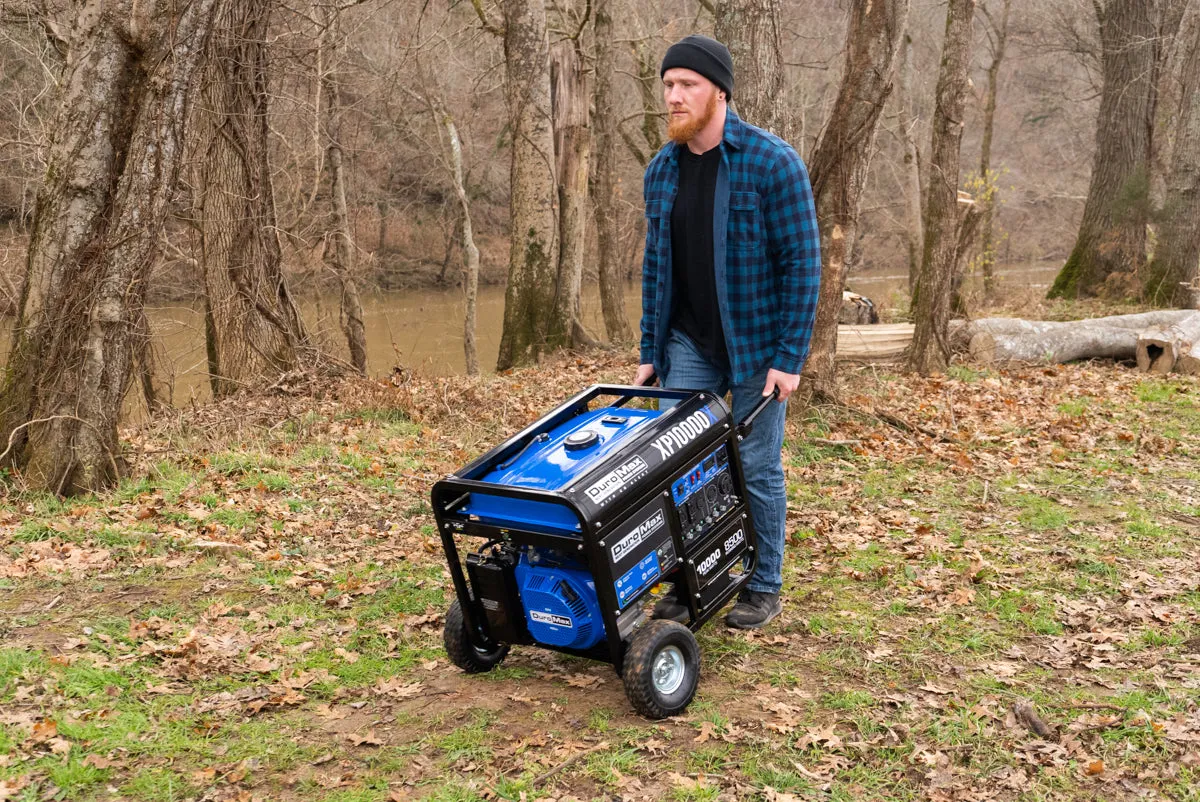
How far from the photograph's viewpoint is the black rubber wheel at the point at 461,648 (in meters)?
4.20


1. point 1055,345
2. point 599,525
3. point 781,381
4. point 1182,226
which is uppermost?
point 1182,226

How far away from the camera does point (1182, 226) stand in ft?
48.0

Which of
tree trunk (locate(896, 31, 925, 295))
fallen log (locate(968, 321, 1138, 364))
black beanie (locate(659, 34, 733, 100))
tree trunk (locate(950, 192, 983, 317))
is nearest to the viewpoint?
black beanie (locate(659, 34, 733, 100))

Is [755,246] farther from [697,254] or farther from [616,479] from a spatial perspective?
[616,479]

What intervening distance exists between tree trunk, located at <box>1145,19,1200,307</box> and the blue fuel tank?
13187 millimetres

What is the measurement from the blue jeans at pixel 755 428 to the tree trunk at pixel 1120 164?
13.1 meters

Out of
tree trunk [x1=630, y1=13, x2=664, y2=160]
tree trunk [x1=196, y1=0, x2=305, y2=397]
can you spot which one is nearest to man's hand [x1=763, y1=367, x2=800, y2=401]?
tree trunk [x1=196, y1=0, x2=305, y2=397]

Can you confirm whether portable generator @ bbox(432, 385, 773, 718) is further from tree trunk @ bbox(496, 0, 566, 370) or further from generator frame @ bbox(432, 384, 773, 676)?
tree trunk @ bbox(496, 0, 566, 370)

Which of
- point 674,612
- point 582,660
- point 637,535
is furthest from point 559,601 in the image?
point 582,660

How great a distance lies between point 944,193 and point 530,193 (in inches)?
208

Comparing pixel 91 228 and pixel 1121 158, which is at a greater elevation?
pixel 1121 158

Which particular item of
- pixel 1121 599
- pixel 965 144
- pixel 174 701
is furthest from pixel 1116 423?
pixel 965 144

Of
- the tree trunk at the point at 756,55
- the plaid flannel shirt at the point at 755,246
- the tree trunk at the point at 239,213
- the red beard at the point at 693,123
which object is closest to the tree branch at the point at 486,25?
the tree trunk at the point at 239,213

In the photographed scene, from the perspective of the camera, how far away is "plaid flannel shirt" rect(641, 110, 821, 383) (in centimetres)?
420
